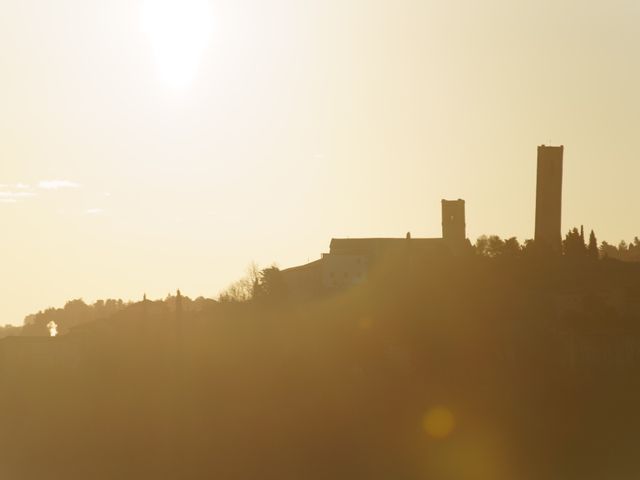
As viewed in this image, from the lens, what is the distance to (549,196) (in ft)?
299

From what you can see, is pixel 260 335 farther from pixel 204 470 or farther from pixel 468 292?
pixel 204 470

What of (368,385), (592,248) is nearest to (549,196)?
(592,248)

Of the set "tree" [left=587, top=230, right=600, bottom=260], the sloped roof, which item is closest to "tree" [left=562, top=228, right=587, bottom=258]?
"tree" [left=587, top=230, right=600, bottom=260]

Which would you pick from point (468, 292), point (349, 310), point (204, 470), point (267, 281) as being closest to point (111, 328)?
point (267, 281)

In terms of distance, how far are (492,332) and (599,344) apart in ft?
16.7

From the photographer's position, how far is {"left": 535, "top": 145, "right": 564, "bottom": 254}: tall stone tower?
3526 inches

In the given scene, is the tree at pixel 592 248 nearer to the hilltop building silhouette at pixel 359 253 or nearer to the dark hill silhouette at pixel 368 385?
the dark hill silhouette at pixel 368 385

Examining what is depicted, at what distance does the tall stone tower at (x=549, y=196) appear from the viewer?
89562 mm

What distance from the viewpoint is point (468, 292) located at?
7250 centimetres

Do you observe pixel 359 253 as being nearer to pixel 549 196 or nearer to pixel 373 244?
pixel 373 244

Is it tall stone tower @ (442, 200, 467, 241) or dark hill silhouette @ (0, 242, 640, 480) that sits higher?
tall stone tower @ (442, 200, 467, 241)

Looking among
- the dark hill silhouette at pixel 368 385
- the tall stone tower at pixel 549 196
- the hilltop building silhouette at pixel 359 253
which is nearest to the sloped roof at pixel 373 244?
the hilltop building silhouette at pixel 359 253

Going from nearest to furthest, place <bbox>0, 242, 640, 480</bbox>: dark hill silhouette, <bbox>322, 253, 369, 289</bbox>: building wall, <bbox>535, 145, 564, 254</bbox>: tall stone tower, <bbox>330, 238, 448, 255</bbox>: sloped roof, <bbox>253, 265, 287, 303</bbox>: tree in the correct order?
<bbox>0, 242, 640, 480</bbox>: dark hill silhouette, <bbox>253, 265, 287, 303</bbox>: tree, <bbox>535, 145, 564, 254</bbox>: tall stone tower, <bbox>322, 253, 369, 289</bbox>: building wall, <bbox>330, 238, 448, 255</bbox>: sloped roof

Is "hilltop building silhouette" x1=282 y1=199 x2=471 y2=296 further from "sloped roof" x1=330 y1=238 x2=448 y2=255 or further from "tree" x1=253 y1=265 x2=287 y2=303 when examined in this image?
"tree" x1=253 y1=265 x2=287 y2=303
